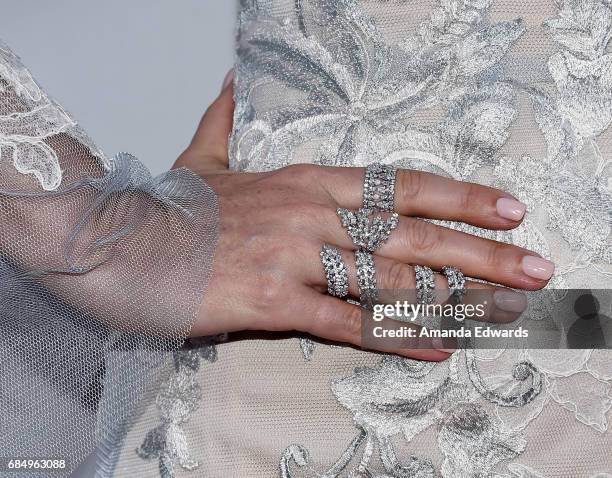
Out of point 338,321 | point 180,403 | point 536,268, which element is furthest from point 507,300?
point 180,403

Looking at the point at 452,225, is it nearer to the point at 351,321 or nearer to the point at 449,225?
the point at 449,225

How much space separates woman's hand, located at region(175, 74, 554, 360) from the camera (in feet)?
2.10

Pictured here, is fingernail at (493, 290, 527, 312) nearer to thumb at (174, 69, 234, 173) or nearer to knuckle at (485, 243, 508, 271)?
knuckle at (485, 243, 508, 271)

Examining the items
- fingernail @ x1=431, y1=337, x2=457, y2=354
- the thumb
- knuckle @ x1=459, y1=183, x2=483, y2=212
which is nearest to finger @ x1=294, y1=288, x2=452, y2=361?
fingernail @ x1=431, y1=337, x2=457, y2=354

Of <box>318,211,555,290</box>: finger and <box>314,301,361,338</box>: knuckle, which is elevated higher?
<box>318,211,555,290</box>: finger

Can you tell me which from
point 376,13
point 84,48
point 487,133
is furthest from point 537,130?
point 84,48

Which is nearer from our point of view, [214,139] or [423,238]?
[423,238]

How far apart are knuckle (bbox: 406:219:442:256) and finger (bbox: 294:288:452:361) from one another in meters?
0.06

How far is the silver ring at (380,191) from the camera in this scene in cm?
66

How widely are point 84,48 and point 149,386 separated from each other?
87 cm

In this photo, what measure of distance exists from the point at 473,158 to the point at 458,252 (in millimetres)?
82

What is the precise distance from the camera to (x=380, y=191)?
66cm

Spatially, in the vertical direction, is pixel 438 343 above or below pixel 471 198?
below

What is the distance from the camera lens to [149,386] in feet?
2.20
